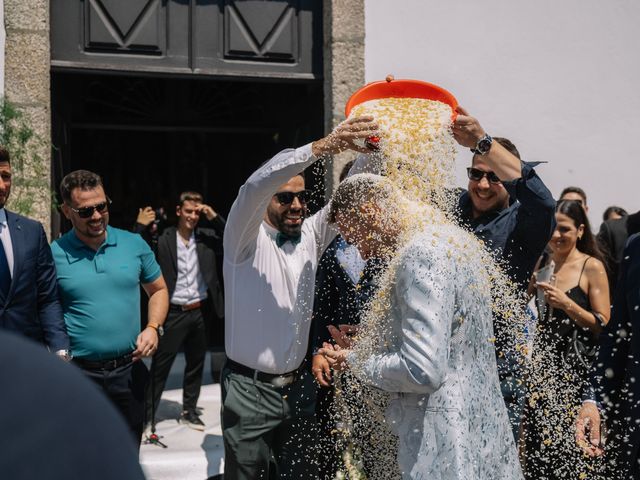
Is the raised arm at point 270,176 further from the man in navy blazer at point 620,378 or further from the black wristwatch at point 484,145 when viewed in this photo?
the man in navy blazer at point 620,378

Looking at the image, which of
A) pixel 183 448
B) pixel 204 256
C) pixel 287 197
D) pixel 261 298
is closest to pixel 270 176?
pixel 287 197

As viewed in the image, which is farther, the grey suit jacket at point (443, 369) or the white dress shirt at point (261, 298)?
the white dress shirt at point (261, 298)

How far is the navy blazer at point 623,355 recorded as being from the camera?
2.57m

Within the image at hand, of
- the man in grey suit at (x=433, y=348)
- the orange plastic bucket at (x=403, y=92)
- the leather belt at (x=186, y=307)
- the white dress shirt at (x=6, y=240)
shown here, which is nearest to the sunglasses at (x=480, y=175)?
the orange plastic bucket at (x=403, y=92)

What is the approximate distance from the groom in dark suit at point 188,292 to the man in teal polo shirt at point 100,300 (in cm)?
174

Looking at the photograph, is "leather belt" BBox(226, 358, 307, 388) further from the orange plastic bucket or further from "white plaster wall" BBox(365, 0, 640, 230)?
"white plaster wall" BBox(365, 0, 640, 230)

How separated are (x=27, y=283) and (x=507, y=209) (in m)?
1.99

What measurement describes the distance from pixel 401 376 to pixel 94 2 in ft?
13.9

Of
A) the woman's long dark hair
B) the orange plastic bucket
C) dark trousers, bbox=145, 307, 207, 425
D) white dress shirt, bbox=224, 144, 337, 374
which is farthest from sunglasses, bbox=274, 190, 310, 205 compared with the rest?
dark trousers, bbox=145, 307, 207, 425

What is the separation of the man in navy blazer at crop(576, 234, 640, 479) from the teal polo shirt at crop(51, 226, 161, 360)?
2.04 m

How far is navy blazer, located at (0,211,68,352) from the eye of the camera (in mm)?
3162

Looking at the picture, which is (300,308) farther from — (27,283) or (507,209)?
(27,283)

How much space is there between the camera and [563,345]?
3885 mm

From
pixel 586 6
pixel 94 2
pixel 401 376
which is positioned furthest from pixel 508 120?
pixel 401 376
